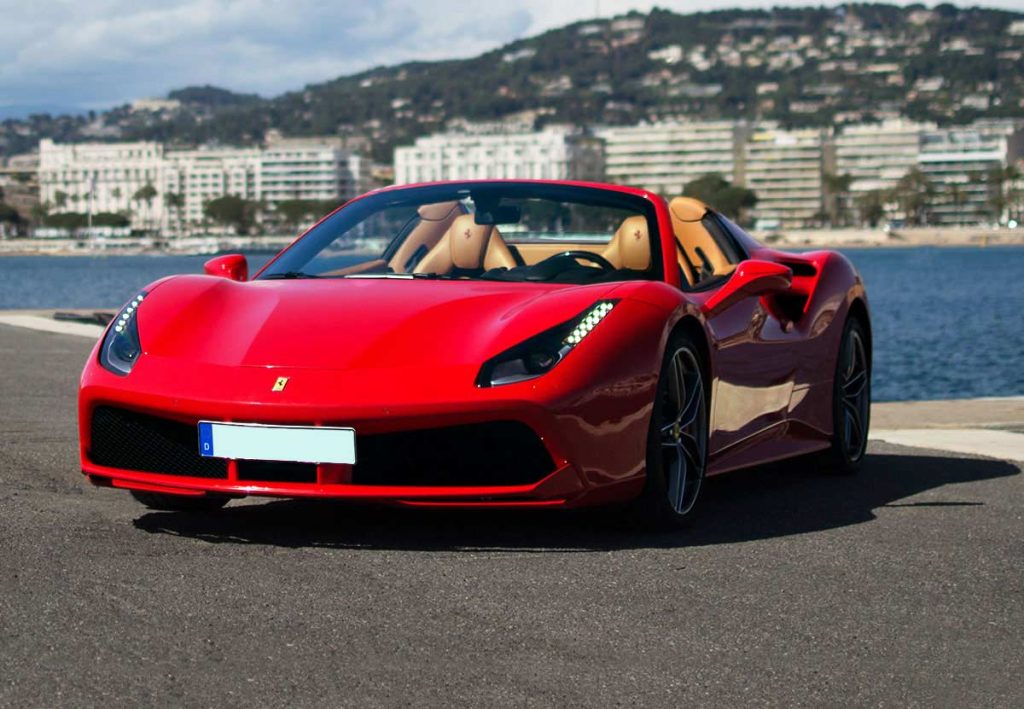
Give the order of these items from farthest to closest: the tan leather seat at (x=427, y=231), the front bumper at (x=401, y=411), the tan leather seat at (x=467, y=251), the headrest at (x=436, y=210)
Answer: the headrest at (x=436, y=210) → the tan leather seat at (x=427, y=231) → the tan leather seat at (x=467, y=251) → the front bumper at (x=401, y=411)

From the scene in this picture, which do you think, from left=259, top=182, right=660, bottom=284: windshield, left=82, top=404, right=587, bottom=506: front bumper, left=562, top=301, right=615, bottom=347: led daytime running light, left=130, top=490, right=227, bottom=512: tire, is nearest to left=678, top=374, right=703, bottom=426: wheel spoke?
left=259, top=182, right=660, bottom=284: windshield

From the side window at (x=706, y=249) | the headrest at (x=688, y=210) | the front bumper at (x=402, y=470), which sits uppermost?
the headrest at (x=688, y=210)

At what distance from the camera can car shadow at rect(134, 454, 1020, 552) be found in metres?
4.86

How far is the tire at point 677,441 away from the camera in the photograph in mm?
5039

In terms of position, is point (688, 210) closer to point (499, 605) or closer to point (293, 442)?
point (293, 442)

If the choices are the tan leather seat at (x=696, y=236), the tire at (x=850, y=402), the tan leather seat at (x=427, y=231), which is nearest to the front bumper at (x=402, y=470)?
the tan leather seat at (x=427, y=231)

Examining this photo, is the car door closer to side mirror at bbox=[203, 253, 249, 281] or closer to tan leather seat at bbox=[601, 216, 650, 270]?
tan leather seat at bbox=[601, 216, 650, 270]

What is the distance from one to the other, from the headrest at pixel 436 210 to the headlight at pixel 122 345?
120 cm

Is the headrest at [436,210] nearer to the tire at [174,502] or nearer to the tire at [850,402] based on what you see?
the tire at [174,502]

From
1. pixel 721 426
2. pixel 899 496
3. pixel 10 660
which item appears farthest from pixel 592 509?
pixel 10 660

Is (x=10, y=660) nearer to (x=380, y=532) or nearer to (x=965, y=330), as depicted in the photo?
(x=380, y=532)

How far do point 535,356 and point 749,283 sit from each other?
1293mm

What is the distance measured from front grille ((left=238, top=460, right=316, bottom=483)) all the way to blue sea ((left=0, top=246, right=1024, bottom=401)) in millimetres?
23780

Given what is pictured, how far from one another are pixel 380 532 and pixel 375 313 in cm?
62
